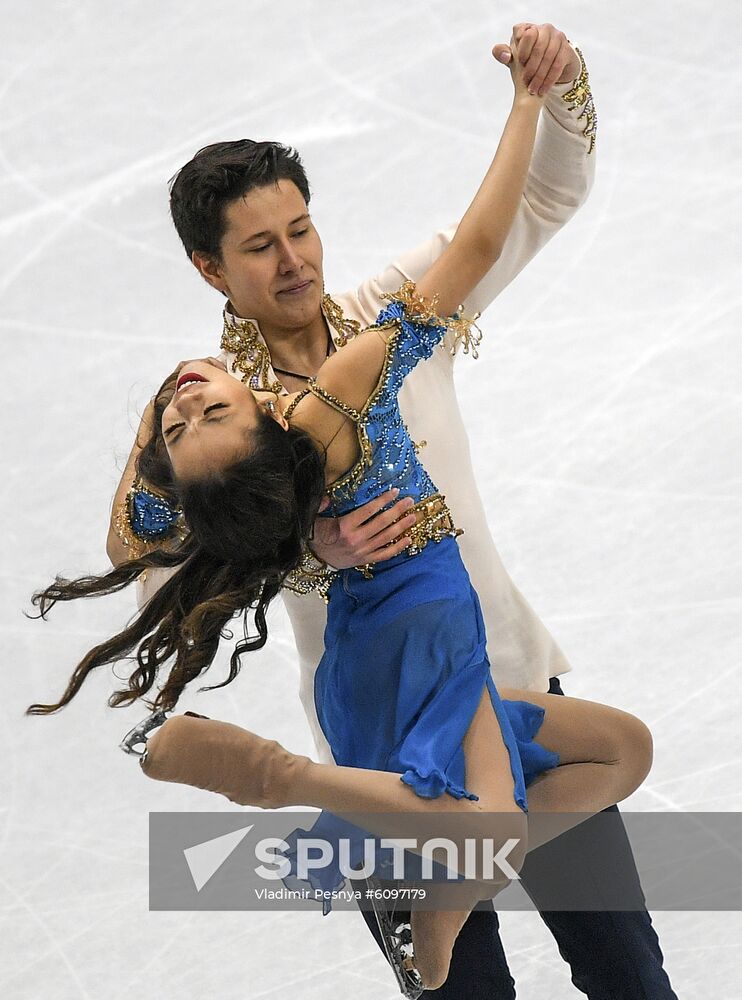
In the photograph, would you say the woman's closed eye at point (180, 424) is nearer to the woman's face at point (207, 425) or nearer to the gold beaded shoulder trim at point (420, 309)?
the woman's face at point (207, 425)

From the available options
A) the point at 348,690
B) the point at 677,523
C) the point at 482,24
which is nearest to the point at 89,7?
the point at 482,24

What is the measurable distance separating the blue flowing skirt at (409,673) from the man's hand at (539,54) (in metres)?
0.76

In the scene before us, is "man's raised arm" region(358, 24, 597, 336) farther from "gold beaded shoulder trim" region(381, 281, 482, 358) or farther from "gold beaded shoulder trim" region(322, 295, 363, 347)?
"gold beaded shoulder trim" region(381, 281, 482, 358)

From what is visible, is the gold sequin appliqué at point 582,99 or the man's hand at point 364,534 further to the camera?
the gold sequin appliqué at point 582,99

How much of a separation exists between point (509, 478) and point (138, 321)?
163 cm

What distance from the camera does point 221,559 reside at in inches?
91.0

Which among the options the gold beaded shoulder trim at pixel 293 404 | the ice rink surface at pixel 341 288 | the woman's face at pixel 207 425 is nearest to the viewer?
the woman's face at pixel 207 425

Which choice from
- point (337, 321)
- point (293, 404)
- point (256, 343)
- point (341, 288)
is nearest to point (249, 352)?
point (256, 343)

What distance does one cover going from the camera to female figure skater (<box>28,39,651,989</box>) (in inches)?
87.5

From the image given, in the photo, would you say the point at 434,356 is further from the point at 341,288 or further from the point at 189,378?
the point at 341,288

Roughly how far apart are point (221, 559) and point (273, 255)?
528 mm

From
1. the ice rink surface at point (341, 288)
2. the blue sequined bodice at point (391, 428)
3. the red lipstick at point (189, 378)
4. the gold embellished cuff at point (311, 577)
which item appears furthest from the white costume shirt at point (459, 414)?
the ice rink surface at point (341, 288)

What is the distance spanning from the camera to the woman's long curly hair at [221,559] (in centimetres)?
222

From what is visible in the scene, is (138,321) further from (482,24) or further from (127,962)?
(127,962)
